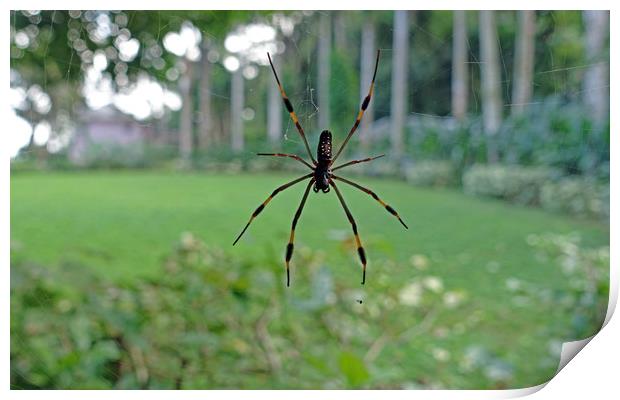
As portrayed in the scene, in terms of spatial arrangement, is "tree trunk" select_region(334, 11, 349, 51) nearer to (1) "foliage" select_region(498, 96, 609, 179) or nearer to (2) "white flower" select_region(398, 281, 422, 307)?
(1) "foliage" select_region(498, 96, 609, 179)

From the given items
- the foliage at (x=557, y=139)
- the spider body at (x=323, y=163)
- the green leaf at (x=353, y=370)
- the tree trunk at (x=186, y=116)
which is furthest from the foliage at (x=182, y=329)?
the foliage at (x=557, y=139)

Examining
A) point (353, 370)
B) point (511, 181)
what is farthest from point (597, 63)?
point (353, 370)

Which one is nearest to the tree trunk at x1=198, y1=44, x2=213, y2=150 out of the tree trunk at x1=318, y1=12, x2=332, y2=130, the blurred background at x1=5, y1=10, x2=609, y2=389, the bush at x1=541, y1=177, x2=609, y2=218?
the blurred background at x1=5, y1=10, x2=609, y2=389

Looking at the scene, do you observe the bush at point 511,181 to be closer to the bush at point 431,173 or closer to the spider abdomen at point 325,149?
the bush at point 431,173

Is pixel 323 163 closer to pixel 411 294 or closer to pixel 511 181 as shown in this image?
pixel 411 294

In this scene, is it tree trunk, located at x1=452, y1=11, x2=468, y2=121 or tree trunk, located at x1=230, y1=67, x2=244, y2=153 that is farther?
tree trunk, located at x1=452, y1=11, x2=468, y2=121
